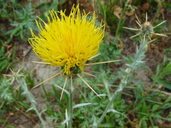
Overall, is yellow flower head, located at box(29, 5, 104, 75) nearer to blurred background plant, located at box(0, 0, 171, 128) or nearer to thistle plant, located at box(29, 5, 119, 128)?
thistle plant, located at box(29, 5, 119, 128)

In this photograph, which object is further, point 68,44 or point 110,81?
point 110,81

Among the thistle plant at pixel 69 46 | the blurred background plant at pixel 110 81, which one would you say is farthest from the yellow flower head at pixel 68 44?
the blurred background plant at pixel 110 81

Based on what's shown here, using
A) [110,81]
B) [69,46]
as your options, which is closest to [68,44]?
[69,46]

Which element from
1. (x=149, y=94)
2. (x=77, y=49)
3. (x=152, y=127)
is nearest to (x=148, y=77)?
(x=149, y=94)

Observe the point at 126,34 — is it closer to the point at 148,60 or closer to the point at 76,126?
the point at 148,60

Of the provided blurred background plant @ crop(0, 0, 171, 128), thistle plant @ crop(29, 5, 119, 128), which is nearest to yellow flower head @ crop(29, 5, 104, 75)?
thistle plant @ crop(29, 5, 119, 128)

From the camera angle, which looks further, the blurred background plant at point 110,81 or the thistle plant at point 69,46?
the blurred background plant at point 110,81

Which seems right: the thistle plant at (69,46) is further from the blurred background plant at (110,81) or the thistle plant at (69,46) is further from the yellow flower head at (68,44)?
the blurred background plant at (110,81)

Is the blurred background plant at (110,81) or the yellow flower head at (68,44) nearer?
the yellow flower head at (68,44)

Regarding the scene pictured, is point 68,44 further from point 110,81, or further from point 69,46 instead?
point 110,81

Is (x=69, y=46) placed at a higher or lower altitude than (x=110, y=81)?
higher

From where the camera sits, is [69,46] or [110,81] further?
[110,81]
